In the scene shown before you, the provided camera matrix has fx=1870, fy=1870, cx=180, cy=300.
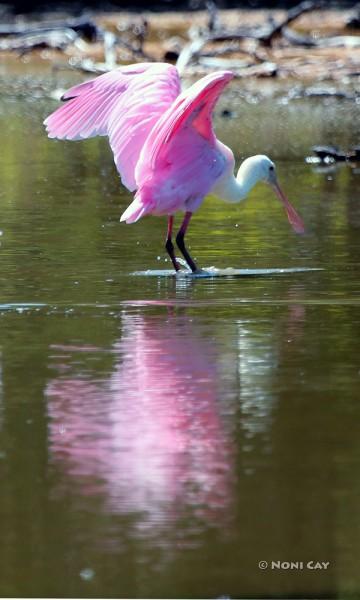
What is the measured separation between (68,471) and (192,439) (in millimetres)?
644

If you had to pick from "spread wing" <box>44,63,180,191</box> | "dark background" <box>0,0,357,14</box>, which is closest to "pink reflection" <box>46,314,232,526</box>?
"spread wing" <box>44,63,180,191</box>

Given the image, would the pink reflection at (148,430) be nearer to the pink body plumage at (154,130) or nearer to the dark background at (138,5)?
the pink body plumage at (154,130)

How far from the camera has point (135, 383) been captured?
8.27 m

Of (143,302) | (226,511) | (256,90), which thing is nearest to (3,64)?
(256,90)

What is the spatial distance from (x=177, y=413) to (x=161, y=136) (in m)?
4.38

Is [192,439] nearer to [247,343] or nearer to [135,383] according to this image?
[135,383]

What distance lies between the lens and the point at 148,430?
7344 mm

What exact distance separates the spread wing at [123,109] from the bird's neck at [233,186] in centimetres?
60

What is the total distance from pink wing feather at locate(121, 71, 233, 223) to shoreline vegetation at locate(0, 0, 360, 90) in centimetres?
1353

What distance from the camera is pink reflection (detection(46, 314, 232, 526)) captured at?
6.51 meters

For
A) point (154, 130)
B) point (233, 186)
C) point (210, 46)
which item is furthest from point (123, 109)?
point (210, 46)

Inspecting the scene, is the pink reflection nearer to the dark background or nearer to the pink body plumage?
the pink body plumage

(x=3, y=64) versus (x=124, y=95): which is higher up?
(x=124, y=95)

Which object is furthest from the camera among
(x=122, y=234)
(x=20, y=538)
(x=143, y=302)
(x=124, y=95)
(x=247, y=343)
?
(x=122, y=234)
